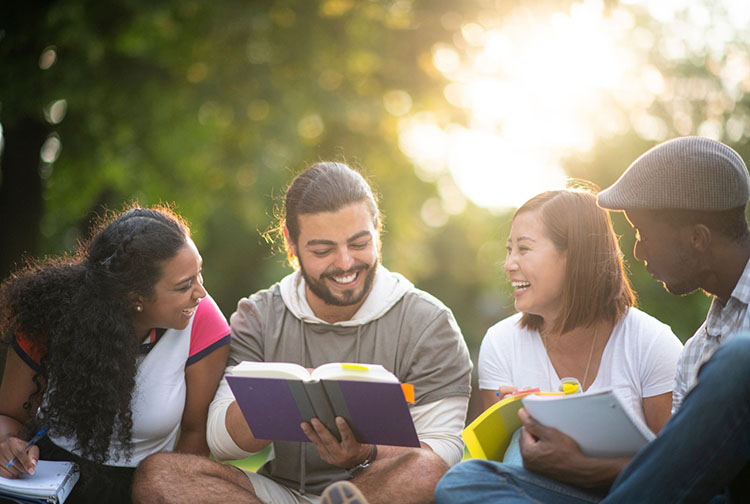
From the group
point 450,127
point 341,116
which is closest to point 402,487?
Result: point 341,116

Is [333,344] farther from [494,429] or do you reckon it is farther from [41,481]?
[41,481]

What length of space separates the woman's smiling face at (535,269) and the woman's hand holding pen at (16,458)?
2.07 meters

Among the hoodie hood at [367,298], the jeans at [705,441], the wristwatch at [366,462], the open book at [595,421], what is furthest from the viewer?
the hoodie hood at [367,298]

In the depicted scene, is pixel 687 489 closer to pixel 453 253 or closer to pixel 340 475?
pixel 340 475

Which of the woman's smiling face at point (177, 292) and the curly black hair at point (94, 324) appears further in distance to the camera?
the woman's smiling face at point (177, 292)

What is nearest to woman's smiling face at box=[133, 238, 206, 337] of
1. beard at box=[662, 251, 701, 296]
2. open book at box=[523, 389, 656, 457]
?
open book at box=[523, 389, 656, 457]

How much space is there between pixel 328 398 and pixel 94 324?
1152 millimetres

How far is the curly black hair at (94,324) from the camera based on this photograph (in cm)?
344

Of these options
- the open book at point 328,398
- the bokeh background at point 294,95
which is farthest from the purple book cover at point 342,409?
the bokeh background at point 294,95

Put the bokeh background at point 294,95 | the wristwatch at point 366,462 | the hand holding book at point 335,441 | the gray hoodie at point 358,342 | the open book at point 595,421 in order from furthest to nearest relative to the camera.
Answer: the bokeh background at point 294,95 → the gray hoodie at point 358,342 → the wristwatch at point 366,462 → the hand holding book at point 335,441 → the open book at point 595,421

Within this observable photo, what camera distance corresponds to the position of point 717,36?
38.3ft

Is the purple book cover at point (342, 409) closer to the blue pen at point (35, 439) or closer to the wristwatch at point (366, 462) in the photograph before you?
the wristwatch at point (366, 462)

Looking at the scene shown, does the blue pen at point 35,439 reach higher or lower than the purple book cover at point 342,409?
lower

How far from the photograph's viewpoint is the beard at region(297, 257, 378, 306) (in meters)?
3.73
